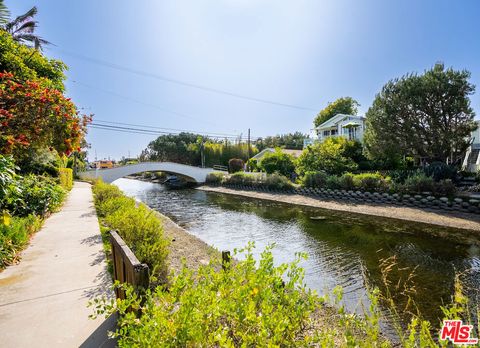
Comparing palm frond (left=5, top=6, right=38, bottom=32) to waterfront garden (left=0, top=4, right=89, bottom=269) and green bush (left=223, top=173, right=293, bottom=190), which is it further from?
green bush (left=223, top=173, right=293, bottom=190)

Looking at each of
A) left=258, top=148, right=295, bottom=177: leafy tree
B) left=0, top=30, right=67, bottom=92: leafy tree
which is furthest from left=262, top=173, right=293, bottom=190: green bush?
left=0, top=30, right=67, bottom=92: leafy tree

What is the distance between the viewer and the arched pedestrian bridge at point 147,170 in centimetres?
2905

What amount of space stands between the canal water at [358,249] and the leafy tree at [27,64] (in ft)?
25.4

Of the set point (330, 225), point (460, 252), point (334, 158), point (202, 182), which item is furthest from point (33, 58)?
point (202, 182)

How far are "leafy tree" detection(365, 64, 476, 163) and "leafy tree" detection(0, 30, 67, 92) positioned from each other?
19.0 m

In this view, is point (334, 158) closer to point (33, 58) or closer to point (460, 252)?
point (460, 252)

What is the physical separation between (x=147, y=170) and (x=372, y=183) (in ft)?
84.8

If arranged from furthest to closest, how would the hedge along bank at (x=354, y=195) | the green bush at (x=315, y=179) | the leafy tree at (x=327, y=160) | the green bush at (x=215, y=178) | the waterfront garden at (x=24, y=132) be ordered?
the green bush at (x=215, y=178) → the leafy tree at (x=327, y=160) → the green bush at (x=315, y=179) → the hedge along bank at (x=354, y=195) → the waterfront garden at (x=24, y=132)

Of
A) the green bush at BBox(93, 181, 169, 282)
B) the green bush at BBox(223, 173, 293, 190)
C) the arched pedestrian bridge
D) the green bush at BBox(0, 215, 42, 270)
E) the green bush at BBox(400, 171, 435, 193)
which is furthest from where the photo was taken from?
the arched pedestrian bridge

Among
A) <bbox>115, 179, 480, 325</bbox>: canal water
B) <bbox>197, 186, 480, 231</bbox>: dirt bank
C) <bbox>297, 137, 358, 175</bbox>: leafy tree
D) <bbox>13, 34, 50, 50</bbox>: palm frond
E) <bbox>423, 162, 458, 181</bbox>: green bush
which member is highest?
<bbox>13, 34, 50, 50</bbox>: palm frond

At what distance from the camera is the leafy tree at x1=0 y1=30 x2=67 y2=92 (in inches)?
301

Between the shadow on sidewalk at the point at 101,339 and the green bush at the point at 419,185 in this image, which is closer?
the shadow on sidewalk at the point at 101,339

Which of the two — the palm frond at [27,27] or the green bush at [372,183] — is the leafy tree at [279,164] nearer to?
the green bush at [372,183]

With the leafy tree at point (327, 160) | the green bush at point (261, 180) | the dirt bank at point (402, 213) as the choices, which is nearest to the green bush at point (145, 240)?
the dirt bank at point (402, 213)
